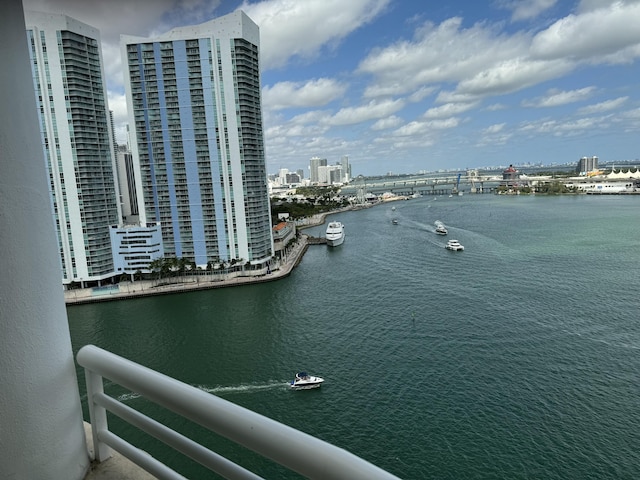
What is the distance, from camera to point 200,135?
11375mm

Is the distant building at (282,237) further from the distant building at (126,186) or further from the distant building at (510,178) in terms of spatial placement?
the distant building at (510,178)

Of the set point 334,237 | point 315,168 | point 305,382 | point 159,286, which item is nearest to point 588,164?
point 315,168

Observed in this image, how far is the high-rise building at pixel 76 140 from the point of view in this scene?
10.1m

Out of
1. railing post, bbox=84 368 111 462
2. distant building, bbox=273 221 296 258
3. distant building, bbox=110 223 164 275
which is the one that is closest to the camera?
railing post, bbox=84 368 111 462

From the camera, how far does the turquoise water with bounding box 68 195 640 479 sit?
4094 mm

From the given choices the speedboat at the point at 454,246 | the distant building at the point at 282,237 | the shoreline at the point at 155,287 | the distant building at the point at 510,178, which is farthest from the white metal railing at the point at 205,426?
the distant building at the point at 510,178

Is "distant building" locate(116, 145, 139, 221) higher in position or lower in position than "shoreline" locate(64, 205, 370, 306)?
higher

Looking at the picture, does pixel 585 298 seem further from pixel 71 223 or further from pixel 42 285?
pixel 71 223

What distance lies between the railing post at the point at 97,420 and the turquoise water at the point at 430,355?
363 cm

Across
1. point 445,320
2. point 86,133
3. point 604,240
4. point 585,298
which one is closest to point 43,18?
point 86,133

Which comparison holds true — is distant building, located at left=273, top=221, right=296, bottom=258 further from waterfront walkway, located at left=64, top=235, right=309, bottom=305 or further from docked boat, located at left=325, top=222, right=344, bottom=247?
waterfront walkway, located at left=64, top=235, right=309, bottom=305

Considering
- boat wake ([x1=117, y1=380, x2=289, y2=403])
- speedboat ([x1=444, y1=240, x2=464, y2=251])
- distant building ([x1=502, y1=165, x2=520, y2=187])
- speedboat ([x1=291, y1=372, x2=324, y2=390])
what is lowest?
boat wake ([x1=117, y1=380, x2=289, y2=403])

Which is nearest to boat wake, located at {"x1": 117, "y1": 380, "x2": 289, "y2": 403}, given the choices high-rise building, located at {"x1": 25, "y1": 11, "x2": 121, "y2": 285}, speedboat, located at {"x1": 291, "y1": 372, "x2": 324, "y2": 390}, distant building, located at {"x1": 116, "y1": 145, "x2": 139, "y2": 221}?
speedboat, located at {"x1": 291, "y1": 372, "x2": 324, "y2": 390}

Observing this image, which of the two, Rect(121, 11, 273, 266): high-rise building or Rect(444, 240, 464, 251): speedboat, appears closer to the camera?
Rect(121, 11, 273, 266): high-rise building
